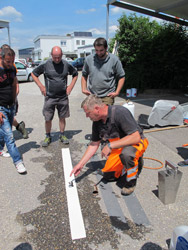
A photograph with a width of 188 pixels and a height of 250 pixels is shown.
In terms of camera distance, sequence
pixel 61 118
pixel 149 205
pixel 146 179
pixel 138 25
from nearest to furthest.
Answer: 1. pixel 149 205
2. pixel 146 179
3. pixel 61 118
4. pixel 138 25

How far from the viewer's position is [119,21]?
11.4m

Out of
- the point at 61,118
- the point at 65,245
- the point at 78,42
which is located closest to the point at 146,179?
the point at 65,245

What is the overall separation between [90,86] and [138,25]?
876cm

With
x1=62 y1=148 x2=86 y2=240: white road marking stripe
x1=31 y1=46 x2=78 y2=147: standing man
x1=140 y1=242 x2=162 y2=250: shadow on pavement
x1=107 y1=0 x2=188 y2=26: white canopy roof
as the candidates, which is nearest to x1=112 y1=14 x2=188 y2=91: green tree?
x1=107 y1=0 x2=188 y2=26: white canopy roof

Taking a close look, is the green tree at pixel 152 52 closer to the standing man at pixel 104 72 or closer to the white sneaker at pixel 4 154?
the standing man at pixel 104 72

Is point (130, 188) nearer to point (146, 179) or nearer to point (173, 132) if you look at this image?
point (146, 179)

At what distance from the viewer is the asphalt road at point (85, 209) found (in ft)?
6.85

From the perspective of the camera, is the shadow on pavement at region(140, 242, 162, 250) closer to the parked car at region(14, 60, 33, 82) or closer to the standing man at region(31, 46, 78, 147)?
the standing man at region(31, 46, 78, 147)

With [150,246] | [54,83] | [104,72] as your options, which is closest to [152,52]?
[104,72]

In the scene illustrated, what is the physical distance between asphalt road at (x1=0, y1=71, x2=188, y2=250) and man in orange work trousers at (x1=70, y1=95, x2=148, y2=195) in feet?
1.02

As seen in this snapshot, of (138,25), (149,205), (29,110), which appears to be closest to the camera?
(149,205)

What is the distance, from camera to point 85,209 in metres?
2.54

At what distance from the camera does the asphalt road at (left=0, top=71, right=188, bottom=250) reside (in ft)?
6.85

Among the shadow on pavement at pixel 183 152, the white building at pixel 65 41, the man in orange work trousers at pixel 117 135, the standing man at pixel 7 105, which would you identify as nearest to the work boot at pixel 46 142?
→ the standing man at pixel 7 105
